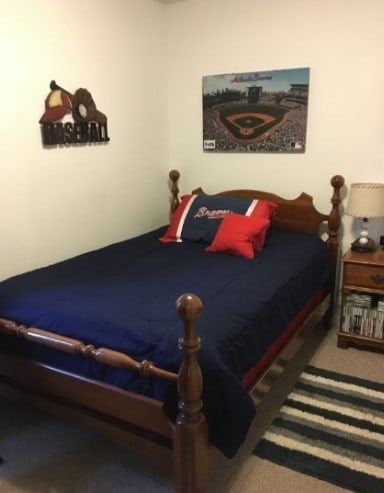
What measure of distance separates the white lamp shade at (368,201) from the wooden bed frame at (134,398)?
108cm

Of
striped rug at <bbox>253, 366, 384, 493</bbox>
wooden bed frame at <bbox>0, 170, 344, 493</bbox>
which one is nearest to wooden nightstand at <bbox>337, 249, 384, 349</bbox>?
striped rug at <bbox>253, 366, 384, 493</bbox>

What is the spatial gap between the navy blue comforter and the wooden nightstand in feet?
0.61

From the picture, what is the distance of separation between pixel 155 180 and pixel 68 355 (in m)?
2.07

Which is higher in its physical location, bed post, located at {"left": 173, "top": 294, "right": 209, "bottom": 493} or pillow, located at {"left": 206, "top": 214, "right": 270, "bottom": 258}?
pillow, located at {"left": 206, "top": 214, "right": 270, "bottom": 258}

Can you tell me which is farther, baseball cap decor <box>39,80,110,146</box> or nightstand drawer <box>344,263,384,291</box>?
nightstand drawer <box>344,263,384,291</box>

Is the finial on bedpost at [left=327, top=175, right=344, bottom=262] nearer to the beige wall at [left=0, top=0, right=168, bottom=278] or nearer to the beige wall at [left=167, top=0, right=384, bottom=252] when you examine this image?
the beige wall at [left=167, top=0, right=384, bottom=252]

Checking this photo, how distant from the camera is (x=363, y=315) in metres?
2.75

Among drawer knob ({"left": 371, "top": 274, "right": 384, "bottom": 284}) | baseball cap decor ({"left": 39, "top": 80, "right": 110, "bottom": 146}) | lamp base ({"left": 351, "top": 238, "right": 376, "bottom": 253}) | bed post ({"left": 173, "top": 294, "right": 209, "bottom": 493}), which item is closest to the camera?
bed post ({"left": 173, "top": 294, "right": 209, "bottom": 493})

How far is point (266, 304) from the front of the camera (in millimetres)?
1981

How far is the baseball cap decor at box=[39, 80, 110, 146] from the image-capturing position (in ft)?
8.23

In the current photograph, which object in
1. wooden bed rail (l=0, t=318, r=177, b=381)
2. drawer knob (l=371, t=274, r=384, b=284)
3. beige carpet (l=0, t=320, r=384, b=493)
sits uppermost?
wooden bed rail (l=0, t=318, r=177, b=381)

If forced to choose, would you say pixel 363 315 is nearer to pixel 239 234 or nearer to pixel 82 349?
pixel 239 234

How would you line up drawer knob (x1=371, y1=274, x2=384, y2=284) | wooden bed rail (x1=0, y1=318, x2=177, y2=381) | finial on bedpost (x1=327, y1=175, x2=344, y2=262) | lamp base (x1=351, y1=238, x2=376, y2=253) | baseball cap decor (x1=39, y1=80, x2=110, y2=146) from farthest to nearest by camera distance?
finial on bedpost (x1=327, y1=175, x2=344, y2=262) < lamp base (x1=351, y1=238, x2=376, y2=253) < drawer knob (x1=371, y1=274, x2=384, y2=284) < baseball cap decor (x1=39, y1=80, x2=110, y2=146) < wooden bed rail (x1=0, y1=318, x2=177, y2=381)

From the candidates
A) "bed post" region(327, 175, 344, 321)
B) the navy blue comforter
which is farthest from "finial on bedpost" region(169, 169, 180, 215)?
"bed post" region(327, 175, 344, 321)
